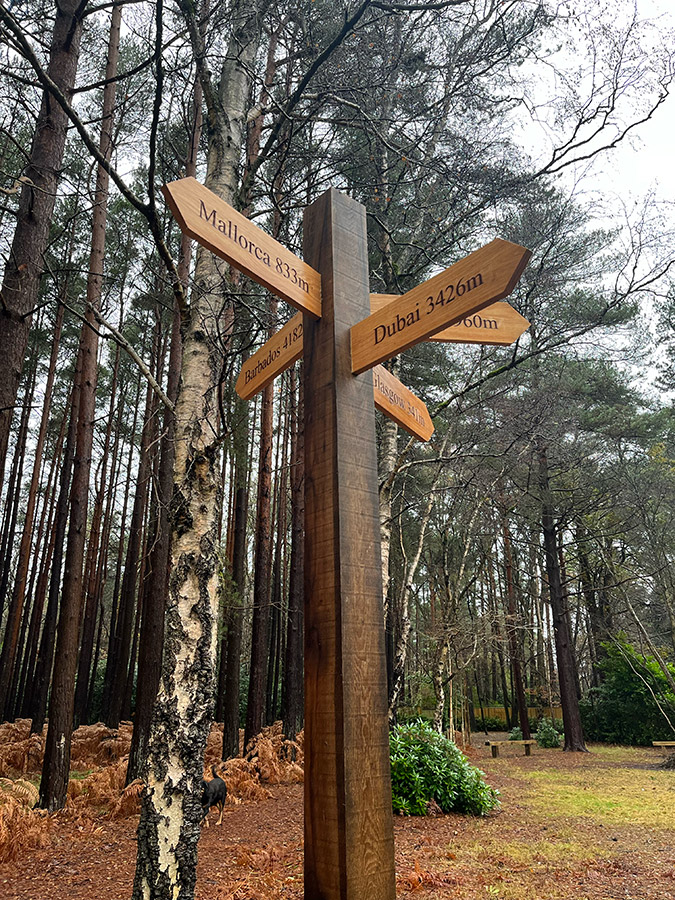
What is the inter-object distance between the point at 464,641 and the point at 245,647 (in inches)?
469

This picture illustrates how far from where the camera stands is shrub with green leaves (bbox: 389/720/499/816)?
6.82 m

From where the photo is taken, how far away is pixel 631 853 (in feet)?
17.7

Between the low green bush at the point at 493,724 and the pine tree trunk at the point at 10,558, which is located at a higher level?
the pine tree trunk at the point at 10,558

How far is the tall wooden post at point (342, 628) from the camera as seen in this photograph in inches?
56.6

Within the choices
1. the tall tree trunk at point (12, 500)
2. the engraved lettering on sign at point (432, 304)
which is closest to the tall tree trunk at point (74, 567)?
the engraved lettering on sign at point (432, 304)

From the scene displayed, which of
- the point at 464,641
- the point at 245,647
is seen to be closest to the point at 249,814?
the point at 464,641

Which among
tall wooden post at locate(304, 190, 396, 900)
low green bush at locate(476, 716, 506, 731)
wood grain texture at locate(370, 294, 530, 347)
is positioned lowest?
low green bush at locate(476, 716, 506, 731)

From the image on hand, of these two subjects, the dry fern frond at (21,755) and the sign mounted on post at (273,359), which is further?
the dry fern frond at (21,755)

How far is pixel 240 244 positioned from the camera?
183 centimetres

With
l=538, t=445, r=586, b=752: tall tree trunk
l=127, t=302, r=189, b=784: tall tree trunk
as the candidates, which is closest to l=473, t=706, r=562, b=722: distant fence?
l=538, t=445, r=586, b=752: tall tree trunk

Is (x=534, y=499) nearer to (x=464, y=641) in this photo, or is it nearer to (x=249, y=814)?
(x=464, y=641)

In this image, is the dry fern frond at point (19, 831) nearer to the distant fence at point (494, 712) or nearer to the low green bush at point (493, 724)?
the distant fence at point (494, 712)

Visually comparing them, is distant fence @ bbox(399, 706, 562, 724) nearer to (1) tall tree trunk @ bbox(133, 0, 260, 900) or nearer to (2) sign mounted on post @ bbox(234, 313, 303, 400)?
(1) tall tree trunk @ bbox(133, 0, 260, 900)

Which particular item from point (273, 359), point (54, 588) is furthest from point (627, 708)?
point (273, 359)
